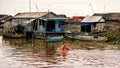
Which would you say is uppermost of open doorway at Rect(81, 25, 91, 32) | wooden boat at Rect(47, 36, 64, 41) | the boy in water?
the boy in water

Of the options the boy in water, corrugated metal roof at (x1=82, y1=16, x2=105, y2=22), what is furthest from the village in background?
the boy in water

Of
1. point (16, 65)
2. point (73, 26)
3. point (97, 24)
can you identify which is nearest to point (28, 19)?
point (73, 26)

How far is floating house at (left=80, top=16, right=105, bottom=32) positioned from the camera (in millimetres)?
42594

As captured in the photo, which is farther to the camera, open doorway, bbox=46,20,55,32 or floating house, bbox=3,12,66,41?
open doorway, bbox=46,20,55,32

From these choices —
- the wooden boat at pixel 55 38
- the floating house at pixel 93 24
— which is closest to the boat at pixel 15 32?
the wooden boat at pixel 55 38

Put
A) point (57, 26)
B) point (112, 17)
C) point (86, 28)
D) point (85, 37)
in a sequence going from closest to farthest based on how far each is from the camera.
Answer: point (85, 37)
point (57, 26)
point (112, 17)
point (86, 28)

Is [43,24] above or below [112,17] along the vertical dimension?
below

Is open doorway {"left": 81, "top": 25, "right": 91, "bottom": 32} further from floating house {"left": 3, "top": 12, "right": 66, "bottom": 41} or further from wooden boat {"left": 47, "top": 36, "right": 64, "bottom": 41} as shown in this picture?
Answer: wooden boat {"left": 47, "top": 36, "right": 64, "bottom": 41}

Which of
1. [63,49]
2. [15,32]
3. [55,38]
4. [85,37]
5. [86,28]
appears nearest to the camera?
[63,49]

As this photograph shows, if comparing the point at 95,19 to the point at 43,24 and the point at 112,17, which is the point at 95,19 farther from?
the point at 43,24

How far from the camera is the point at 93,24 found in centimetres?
4300

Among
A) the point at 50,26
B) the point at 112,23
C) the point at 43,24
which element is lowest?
the point at 50,26

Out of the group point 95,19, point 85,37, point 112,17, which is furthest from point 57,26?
point 112,17

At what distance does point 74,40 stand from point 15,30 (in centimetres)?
894
